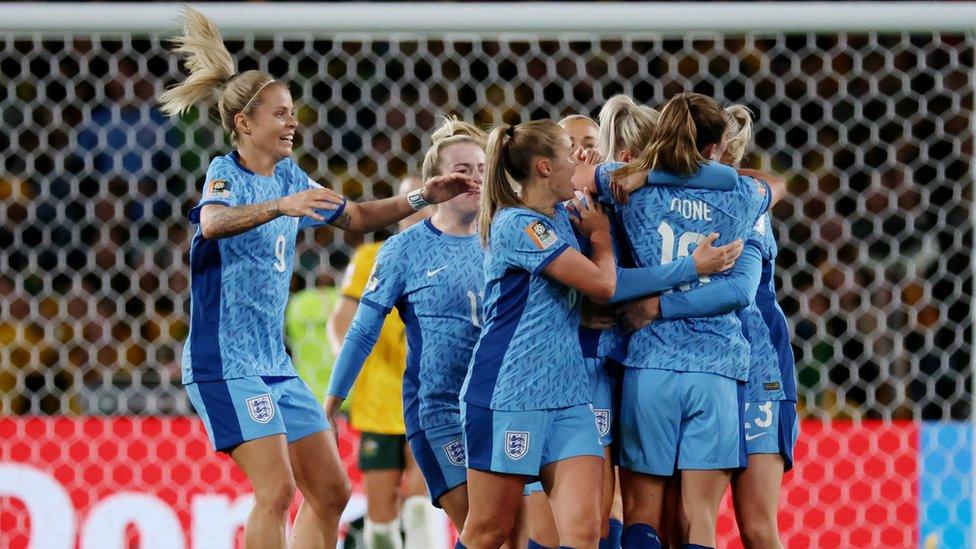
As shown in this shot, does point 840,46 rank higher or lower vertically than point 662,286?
higher

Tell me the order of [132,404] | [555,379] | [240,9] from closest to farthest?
[555,379] < [240,9] < [132,404]

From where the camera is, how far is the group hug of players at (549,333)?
270cm

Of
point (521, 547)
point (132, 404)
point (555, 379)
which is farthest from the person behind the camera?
point (132, 404)

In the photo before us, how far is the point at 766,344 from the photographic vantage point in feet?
10.0

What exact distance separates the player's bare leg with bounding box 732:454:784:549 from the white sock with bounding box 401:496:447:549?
1.58 meters

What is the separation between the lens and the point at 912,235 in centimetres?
556

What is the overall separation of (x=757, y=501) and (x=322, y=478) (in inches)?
40.9

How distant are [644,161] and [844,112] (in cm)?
328

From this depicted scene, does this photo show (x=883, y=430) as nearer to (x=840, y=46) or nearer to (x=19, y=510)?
(x=840, y=46)

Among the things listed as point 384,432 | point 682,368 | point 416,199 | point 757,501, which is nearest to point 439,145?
point 416,199

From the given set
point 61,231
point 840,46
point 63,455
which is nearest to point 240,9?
point 63,455

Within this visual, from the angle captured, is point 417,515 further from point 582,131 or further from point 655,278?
point 655,278

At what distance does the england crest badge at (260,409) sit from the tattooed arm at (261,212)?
0.39 m

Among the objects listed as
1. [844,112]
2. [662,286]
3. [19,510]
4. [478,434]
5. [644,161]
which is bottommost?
[19,510]
